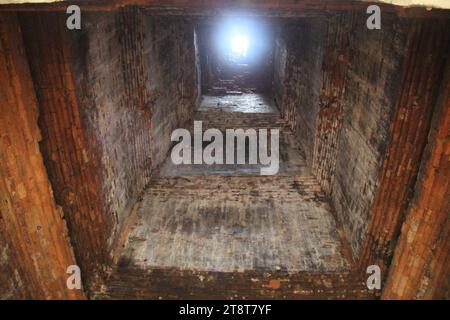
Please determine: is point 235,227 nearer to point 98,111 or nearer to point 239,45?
point 98,111

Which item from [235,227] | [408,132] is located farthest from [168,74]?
[408,132]

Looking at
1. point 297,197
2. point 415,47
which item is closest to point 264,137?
point 297,197

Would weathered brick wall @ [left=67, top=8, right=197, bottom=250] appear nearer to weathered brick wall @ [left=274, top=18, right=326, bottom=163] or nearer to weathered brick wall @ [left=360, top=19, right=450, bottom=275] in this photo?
weathered brick wall @ [left=274, top=18, right=326, bottom=163]

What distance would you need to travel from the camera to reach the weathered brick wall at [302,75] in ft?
21.3

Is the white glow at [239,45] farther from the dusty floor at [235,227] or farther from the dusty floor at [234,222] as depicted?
the dusty floor at [235,227]

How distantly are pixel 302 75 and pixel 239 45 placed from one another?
6.58m

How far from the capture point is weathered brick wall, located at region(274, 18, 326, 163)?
6500 millimetres

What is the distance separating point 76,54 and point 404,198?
3.75m

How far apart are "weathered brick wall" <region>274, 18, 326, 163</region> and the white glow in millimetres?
3439


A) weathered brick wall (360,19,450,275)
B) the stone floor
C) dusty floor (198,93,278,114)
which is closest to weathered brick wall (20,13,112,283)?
the stone floor

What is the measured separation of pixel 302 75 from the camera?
298 inches

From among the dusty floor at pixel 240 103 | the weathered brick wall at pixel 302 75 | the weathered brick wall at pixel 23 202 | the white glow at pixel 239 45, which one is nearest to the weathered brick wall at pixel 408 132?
the weathered brick wall at pixel 302 75

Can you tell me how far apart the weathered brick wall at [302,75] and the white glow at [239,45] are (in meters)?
3.44

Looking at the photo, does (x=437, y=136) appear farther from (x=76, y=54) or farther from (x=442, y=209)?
(x=76, y=54)
